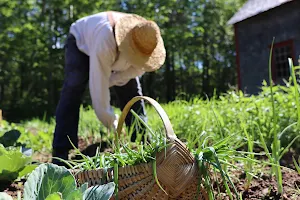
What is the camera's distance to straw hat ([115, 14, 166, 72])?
8.02 ft

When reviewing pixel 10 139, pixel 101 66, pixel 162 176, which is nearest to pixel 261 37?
pixel 101 66

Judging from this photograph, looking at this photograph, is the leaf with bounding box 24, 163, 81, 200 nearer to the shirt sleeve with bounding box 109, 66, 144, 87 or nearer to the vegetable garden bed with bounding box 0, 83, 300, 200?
the vegetable garden bed with bounding box 0, 83, 300, 200

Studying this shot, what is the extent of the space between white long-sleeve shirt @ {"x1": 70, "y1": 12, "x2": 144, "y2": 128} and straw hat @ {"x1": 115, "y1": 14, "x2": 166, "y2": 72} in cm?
6

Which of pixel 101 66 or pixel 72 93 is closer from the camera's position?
pixel 101 66

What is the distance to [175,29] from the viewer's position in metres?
18.1

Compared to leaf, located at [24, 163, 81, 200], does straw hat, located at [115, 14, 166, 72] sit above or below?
above

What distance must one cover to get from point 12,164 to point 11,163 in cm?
1

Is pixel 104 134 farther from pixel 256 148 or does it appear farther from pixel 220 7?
pixel 220 7

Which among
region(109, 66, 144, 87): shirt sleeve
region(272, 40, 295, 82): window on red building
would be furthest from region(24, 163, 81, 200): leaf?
region(272, 40, 295, 82): window on red building

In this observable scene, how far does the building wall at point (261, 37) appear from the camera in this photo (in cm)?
1018

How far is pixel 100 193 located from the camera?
3.11ft

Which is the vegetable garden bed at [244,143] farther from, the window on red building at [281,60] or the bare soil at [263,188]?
the window on red building at [281,60]

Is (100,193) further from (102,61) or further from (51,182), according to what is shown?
(102,61)

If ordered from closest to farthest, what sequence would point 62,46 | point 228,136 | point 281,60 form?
point 228,136 < point 281,60 < point 62,46
